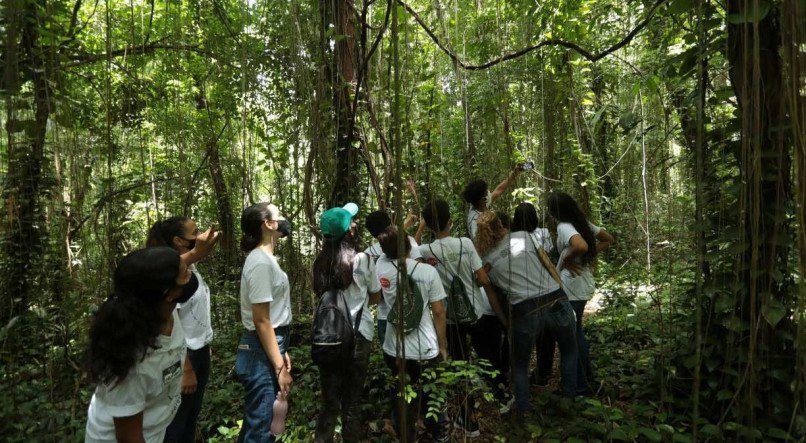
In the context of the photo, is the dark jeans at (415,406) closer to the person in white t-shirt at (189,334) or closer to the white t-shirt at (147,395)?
the person in white t-shirt at (189,334)

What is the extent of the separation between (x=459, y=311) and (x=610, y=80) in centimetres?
524

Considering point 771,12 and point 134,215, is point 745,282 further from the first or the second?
point 134,215

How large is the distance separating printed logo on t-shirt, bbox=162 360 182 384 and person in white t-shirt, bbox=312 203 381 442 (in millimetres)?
787

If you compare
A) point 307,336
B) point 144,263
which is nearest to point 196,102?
point 307,336

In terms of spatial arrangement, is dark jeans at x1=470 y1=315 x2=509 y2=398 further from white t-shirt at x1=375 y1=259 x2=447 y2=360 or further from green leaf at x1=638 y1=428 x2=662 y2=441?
green leaf at x1=638 y1=428 x2=662 y2=441

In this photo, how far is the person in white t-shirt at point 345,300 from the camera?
2129 mm

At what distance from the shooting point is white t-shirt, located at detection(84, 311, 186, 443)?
48.0 inches

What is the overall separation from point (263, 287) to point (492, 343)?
4.89 ft

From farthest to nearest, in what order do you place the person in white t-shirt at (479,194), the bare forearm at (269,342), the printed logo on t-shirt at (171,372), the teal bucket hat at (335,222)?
1. the person in white t-shirt at (479,194)
2. the teal bucket hat at (335,222)
3. the bare forearm at (269,342)
4. the printed logo on t-shirt at (171,372)

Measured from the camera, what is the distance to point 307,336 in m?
3.78

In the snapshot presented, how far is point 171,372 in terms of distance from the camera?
1382mm

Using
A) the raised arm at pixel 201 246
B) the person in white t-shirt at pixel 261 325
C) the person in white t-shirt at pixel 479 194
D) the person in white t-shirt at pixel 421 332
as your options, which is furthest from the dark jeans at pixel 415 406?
the raised arm at pixel 201 246

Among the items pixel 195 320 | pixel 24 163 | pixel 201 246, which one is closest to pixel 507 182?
pixel 201 246

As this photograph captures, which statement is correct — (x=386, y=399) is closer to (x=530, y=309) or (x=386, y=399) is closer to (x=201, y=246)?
(x=530, y=309)
